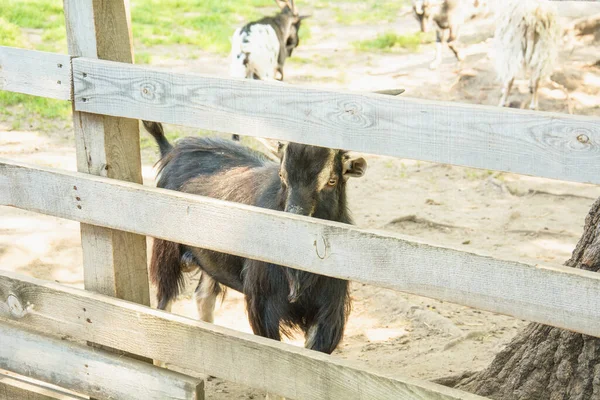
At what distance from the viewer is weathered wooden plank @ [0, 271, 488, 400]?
302 centimetres

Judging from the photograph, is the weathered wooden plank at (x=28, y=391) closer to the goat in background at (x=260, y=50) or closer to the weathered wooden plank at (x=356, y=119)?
the weathered wooden plank at (x=356, y=119)

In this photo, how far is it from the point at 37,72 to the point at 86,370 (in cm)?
144

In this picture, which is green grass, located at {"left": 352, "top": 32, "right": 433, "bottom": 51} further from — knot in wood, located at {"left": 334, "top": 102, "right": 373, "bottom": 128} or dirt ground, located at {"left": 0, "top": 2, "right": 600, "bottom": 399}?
knot in wood, located at {"left": 334, "top": 102, "right": 373, "bottom": 128}

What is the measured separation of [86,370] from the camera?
3.77 meters

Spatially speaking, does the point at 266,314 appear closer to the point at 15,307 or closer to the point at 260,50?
the point at 15,307

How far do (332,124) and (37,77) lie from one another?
1.47 meters

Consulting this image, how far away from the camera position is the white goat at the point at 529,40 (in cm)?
1065

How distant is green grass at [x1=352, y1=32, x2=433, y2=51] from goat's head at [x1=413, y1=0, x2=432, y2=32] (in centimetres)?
79

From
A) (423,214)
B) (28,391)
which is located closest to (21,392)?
(28,391)

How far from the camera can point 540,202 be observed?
796 centimetres

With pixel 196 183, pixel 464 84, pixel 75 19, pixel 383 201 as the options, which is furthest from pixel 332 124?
pixel 464 84

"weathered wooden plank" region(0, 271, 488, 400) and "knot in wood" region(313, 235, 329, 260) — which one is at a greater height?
"knot in wood" region(313, 235, 329, 260)

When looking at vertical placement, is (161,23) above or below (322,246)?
below

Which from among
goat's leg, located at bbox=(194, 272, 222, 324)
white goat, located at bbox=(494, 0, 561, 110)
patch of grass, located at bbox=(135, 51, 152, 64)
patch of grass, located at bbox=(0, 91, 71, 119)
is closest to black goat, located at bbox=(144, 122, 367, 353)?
goat's leg, located at bbox=(194, 272, 222, 324)
